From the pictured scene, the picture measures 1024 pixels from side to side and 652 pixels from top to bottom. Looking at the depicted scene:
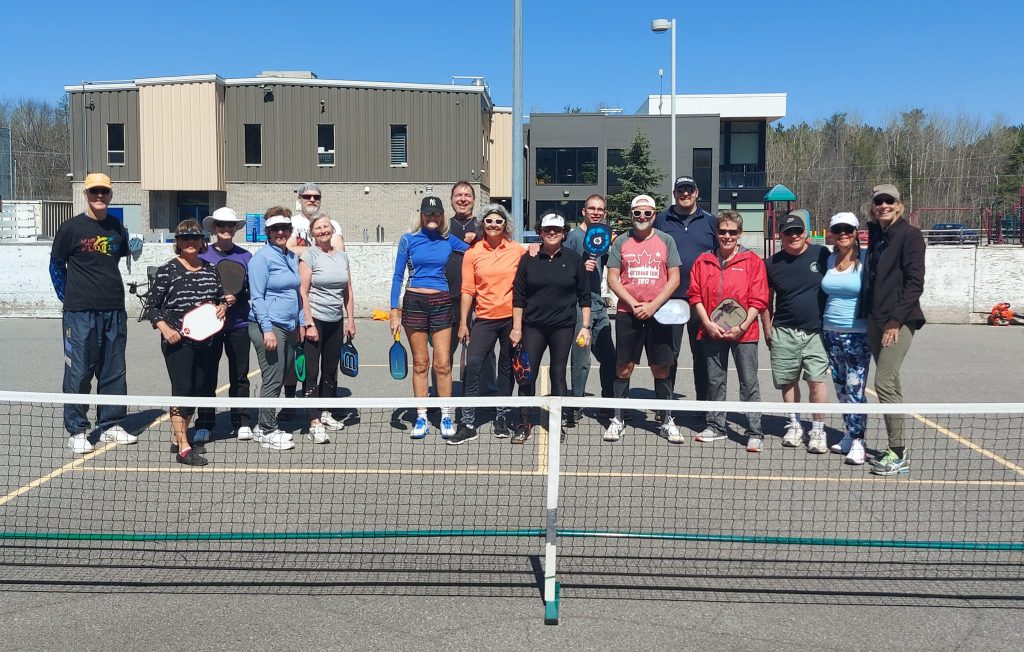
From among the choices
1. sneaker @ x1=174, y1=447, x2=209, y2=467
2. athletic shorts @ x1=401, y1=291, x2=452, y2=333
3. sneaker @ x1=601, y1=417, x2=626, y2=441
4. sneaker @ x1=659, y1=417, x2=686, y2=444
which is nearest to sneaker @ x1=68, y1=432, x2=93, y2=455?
sneaker @ x1=174, y1=447, x2=209, y2=467

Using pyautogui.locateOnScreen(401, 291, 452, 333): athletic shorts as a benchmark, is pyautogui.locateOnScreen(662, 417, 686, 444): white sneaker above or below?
below

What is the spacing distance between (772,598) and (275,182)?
38.1 meters

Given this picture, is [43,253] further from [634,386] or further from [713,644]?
[713,644]

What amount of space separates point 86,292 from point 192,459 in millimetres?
1618

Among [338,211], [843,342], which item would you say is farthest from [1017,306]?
[338,211]

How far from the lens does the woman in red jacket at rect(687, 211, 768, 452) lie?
716 cm

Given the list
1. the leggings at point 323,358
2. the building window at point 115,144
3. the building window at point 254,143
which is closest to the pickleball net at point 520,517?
the leggings at point 323,358

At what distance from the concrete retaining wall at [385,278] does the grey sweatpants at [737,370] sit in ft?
34.7

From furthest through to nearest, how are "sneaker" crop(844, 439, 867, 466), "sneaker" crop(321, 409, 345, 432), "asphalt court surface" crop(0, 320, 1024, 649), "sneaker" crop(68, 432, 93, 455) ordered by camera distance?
"sneaker" crop(321, 409, 345, 432), "sneaker" crop(68, 432, 93, 455), "sneaker" crop(844, 439, 867, 466), "asphalt court surface" crop(0, 320, 1024, 649)

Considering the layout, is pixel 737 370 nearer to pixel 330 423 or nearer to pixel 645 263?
pixel 645 263

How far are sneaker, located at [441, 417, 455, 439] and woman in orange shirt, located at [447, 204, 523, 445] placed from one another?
5 centimetres

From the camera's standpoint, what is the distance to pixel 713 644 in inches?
151

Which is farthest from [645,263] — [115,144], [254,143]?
[115,144]

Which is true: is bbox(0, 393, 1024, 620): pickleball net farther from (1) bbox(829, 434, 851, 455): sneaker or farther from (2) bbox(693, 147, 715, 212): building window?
(2) bbox(693, 147, 715, 212): building window
